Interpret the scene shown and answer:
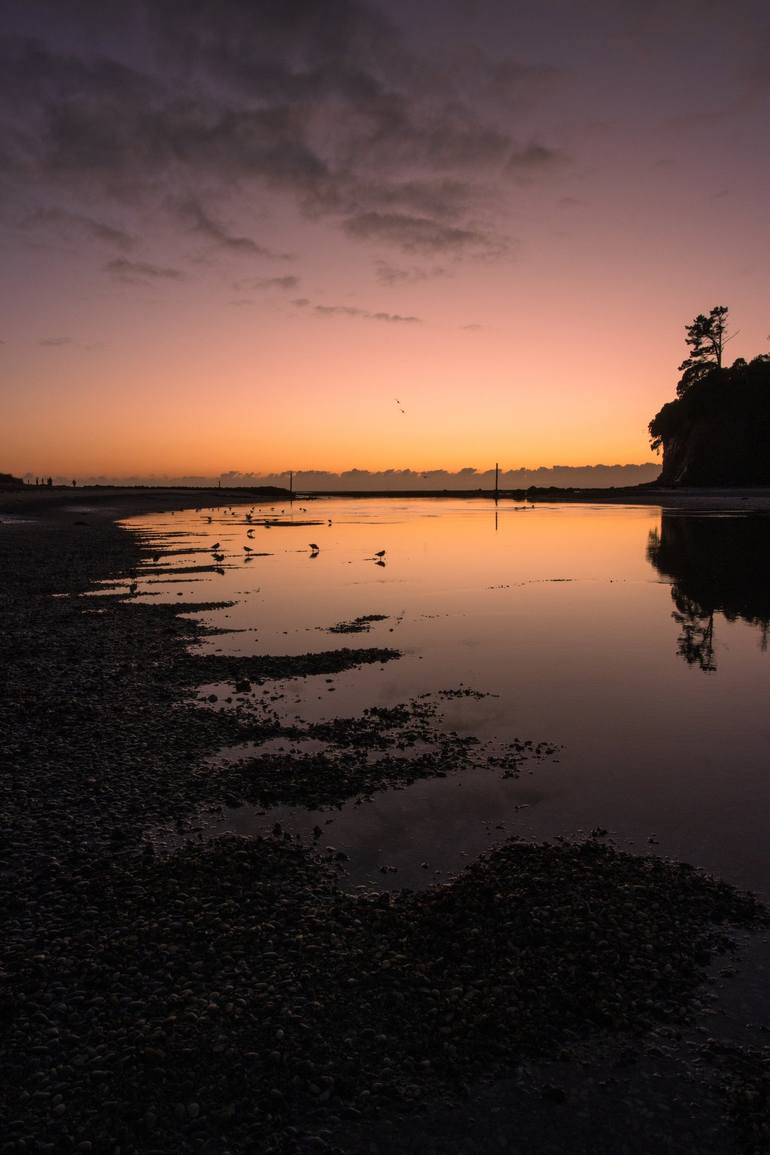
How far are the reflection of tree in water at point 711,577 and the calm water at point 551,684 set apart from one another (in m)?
0.15

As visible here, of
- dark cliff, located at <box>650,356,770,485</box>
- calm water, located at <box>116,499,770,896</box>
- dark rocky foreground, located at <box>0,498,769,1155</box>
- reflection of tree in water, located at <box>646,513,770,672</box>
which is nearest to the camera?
dark rocky foreground, located at <box>0,498,769,1155</box>

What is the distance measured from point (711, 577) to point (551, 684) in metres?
19.8

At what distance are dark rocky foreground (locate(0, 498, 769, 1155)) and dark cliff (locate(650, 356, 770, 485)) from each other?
121987mm

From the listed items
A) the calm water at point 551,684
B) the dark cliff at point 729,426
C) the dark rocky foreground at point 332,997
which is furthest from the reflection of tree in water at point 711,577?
the dark cliff at point 729,426

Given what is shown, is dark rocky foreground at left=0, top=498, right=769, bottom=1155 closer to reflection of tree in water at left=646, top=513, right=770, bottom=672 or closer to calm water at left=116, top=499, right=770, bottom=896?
calm water at left=116, top=499, right=770, bottom=896

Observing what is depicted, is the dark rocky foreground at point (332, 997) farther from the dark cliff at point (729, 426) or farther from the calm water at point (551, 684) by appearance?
the dark cliff at point (729, 426)

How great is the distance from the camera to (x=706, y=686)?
14.3 metres

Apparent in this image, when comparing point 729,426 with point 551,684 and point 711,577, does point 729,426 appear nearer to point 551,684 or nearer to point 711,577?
point 711,577

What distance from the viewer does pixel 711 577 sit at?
3072cm

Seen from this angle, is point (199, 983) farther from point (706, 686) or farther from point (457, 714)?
point (706, 686)

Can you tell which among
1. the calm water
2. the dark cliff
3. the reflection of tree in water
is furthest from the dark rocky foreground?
the dark cliff

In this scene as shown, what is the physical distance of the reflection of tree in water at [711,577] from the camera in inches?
762

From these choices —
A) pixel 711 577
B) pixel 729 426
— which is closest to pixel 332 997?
pixel 711 577

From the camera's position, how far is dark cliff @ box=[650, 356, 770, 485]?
111625mm
